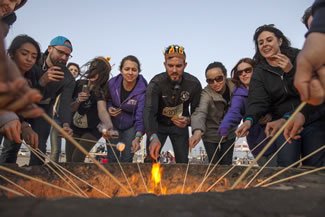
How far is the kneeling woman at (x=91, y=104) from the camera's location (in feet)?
11.1

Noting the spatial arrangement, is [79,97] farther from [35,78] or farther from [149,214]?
[149,214]

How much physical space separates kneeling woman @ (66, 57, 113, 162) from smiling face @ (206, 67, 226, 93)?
152cm

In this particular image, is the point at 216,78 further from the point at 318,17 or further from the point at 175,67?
the point at 318,17

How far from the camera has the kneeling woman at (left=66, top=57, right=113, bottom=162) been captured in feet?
11.1

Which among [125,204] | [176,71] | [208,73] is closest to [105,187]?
[125,204]

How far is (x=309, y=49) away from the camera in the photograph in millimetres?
1117

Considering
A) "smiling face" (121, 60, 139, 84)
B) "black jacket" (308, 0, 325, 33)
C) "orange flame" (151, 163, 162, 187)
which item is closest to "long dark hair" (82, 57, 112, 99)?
"smiling face" (121, 60, 139, 84)

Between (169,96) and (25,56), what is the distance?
5.79ft

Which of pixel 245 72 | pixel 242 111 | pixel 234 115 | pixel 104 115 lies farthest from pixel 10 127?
pixel 245 72

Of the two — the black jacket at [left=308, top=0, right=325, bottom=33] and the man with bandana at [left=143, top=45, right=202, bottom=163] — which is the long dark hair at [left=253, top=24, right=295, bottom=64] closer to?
the man with bandana at [left=143, top=45, right=202, bottom=163]

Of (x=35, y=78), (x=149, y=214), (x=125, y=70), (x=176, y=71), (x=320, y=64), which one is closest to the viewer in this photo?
(x=149, y=214)

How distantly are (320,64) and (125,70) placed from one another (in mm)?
2675

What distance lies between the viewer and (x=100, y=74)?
137 inches

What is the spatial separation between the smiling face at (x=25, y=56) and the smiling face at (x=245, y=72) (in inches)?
100
